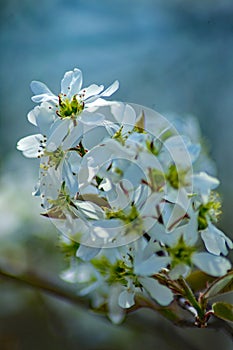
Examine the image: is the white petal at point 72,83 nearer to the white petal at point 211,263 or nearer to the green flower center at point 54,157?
the green flower center at point 54,157

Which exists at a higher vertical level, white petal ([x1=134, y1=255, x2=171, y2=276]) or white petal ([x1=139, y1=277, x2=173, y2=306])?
white petal ([x1=134, y1=255, x2=171, y2=276])

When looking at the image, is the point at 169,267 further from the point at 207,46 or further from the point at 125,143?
the point at 207,46

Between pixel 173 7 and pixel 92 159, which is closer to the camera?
pixel 92 159

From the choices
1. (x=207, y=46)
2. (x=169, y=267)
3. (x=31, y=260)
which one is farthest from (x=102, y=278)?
(x=207, y=46)

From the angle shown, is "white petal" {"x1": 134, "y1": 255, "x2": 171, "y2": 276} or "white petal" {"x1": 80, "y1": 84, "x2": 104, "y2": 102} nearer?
"white petal" {"x1": 134, "y1": 255, "x2": 171, "y2": 276}

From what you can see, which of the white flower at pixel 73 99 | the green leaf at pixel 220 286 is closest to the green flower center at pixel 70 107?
the white flower at pixel 73 99

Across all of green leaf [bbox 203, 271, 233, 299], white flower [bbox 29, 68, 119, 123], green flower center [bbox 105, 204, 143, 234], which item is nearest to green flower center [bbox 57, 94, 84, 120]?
white flower [bbox 29, 68, 119, 123]

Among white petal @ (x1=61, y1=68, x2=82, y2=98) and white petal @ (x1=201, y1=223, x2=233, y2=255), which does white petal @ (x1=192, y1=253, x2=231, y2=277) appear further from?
white petal @ (x1=61, y1=68, x2=82, y2=98)
